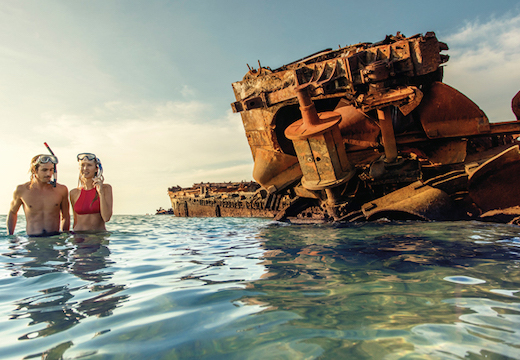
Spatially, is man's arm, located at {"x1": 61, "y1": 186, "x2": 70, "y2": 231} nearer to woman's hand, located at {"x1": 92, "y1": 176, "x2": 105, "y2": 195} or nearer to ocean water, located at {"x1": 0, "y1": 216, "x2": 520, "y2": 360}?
woman's hand, located at {"x1": 92, "y1": 176, "x2": 105, "y2": 195}

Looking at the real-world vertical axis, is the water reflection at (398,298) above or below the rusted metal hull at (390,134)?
below

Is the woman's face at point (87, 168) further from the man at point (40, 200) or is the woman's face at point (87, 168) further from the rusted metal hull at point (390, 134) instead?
the rusted metal hull at point (390, 134)

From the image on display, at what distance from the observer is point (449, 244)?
3.62 metres

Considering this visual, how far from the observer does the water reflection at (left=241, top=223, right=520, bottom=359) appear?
1206mm

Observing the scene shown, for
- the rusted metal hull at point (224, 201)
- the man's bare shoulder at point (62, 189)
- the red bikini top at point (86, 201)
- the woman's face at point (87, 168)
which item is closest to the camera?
the woman's face at point (87, 168)

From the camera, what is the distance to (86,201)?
498 centimetres

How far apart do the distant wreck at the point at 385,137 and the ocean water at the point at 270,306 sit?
292 centimetres

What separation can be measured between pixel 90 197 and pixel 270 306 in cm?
433

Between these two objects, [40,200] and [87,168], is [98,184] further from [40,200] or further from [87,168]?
[40,200]

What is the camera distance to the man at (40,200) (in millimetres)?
4918

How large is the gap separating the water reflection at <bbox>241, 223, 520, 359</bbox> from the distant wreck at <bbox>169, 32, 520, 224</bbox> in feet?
9.23

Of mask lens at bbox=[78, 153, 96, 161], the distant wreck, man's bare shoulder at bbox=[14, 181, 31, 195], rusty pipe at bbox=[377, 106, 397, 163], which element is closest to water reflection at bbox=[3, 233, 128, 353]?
man's bare shoulder at bbox=[14, 181, 31, 195]

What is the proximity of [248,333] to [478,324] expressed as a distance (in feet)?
3.32

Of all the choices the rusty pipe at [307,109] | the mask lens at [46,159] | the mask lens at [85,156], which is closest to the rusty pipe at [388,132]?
the rusty pipe at [307,109]
